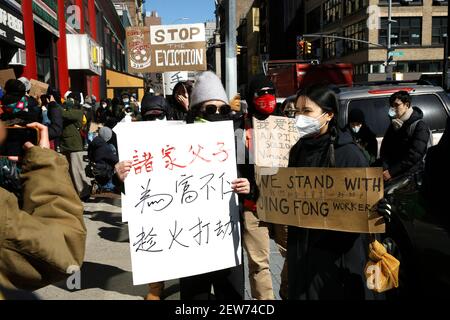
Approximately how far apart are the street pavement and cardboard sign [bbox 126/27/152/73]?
3407 mm

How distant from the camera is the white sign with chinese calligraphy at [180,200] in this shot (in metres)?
2.83

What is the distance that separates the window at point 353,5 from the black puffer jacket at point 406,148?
48.4 m

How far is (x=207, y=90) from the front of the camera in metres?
3.24

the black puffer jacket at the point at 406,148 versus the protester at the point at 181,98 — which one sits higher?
the protester at the point at 181,98

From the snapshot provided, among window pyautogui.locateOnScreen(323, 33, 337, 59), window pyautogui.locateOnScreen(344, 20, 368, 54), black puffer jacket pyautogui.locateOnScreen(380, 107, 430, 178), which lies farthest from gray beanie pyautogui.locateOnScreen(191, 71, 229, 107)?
window pyautogui.locateOnScreen(323, 33, 337, 59)

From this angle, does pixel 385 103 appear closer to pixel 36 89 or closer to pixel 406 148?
pixel 406 148

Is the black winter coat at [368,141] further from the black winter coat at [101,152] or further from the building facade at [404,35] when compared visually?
the building facade at [404,35]

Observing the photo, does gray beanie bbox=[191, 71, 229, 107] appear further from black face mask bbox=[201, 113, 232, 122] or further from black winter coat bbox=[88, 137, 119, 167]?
black winter coat bbox=[88, 137, 119, 167]

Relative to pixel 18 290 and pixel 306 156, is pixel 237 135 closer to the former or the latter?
pixel 306 156

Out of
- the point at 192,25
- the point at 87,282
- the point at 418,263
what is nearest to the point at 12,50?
the point at 192,25

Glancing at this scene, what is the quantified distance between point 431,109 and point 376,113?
75 centimetres

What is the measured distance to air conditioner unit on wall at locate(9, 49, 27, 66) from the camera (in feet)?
42.6

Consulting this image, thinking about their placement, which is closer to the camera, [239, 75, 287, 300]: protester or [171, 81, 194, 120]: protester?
[239, 75, 287, 300]: protester

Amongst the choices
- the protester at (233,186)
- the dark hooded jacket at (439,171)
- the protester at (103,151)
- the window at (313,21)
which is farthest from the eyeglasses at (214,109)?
the window at (313,21)
